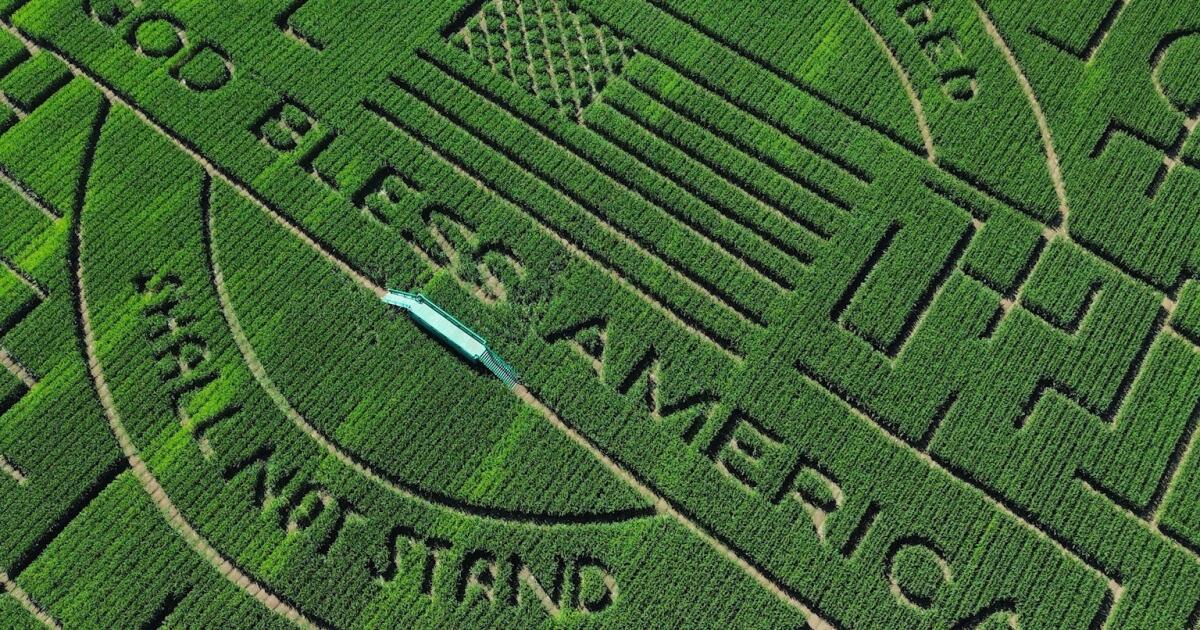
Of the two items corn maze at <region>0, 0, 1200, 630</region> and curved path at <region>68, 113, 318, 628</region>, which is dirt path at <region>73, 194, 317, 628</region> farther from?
corn maze at <region>0, 0, 1200, 630</region>

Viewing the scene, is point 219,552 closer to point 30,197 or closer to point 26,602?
point 26,602

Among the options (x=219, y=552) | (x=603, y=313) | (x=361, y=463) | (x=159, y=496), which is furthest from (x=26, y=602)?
(x=603, y=313)

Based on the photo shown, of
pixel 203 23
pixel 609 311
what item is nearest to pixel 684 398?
pixel 609 311

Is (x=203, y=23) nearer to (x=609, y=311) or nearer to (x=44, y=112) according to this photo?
(x=44, y=112)

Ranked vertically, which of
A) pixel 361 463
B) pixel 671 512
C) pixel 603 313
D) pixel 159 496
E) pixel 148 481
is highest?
pixel 603 313

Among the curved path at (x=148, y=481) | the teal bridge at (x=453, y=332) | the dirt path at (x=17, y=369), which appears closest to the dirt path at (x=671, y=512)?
the teal bridge at (x=453, y=332)
